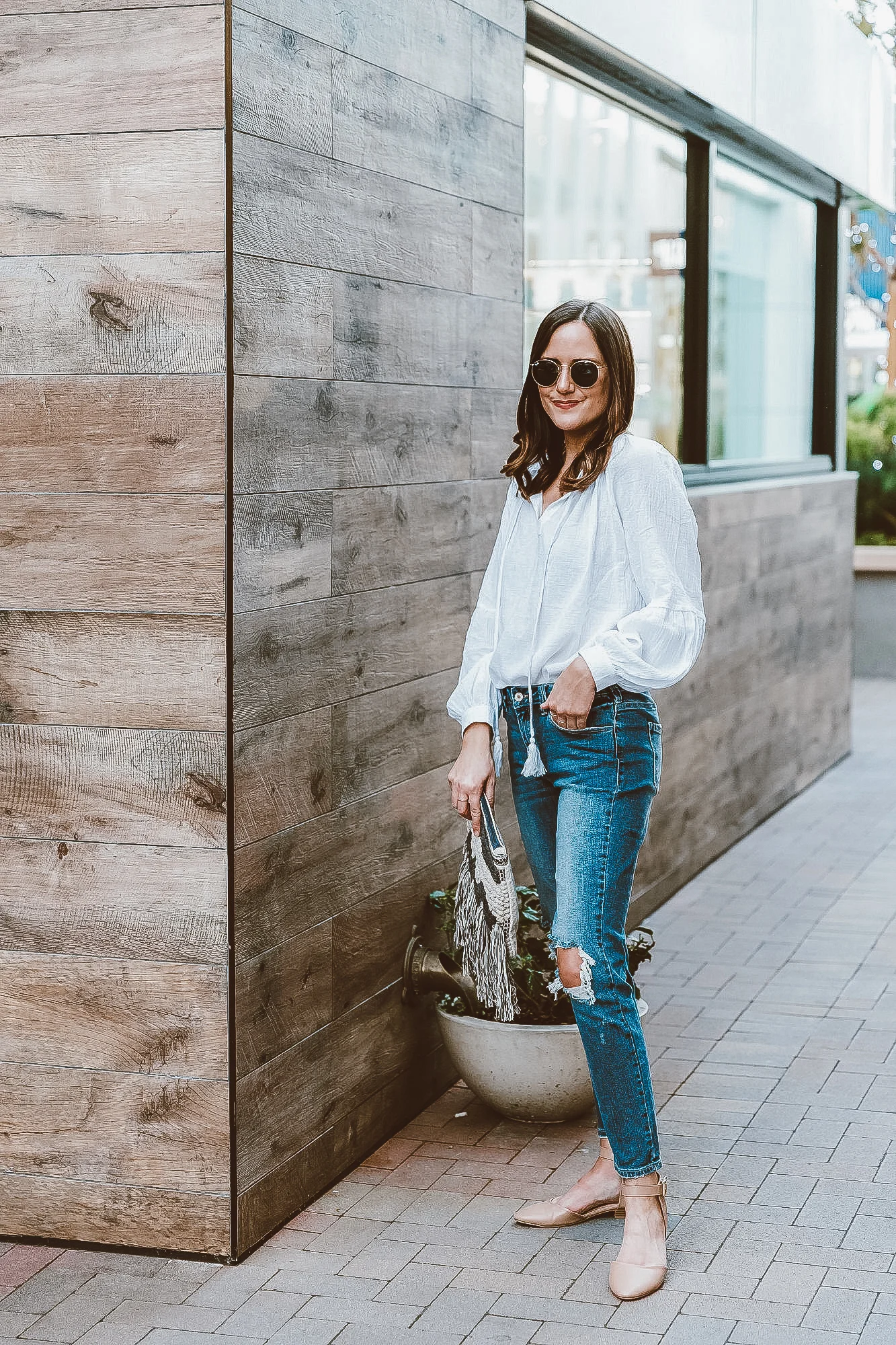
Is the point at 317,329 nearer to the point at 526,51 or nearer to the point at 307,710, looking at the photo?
the point at 307,710

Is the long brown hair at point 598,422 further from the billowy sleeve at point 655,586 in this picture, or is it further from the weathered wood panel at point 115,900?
the weathered wood panel at point 115,900

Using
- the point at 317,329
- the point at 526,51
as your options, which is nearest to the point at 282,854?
the point at 317,329

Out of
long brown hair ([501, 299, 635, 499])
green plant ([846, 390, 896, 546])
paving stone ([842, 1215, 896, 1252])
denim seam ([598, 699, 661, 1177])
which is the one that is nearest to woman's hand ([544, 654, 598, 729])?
denim seam ([598, 699, 661, 1177])

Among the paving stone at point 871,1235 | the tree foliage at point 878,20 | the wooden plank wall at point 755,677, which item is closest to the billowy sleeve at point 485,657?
the paving stone at point 871,1235

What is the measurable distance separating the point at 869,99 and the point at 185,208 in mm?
7439

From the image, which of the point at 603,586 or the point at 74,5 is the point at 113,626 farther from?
the point at 74,5

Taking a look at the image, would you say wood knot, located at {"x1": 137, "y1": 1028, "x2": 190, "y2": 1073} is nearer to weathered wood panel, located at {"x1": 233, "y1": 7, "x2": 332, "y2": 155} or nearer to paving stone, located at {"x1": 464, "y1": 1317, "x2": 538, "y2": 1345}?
paving stone, located at {"x1": 464, "y1": 1317, "x2": 538, "y2": 1345}

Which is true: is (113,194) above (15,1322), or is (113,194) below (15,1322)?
above

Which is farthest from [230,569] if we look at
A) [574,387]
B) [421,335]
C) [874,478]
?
[874,478]

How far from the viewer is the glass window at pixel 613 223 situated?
624 centimetres

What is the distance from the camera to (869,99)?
9969 mm

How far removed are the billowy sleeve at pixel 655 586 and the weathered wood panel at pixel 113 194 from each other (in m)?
0.96

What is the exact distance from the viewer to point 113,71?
3518mm

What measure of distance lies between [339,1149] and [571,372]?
188 cm
